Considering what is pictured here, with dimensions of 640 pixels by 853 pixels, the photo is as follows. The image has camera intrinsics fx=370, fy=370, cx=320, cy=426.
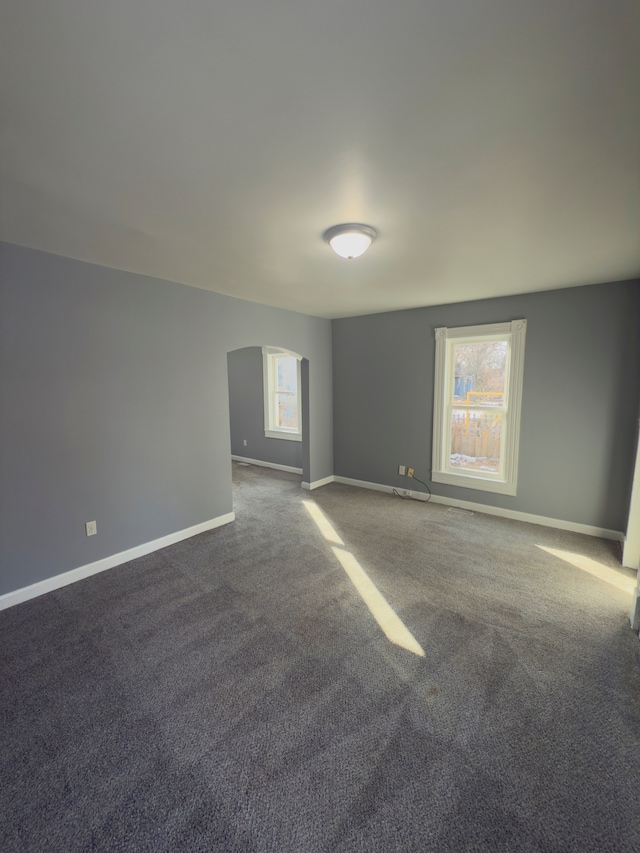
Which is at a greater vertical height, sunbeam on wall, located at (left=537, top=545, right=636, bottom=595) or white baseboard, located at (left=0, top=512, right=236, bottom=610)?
white baseboard, located at (left=0, top=512, right=236, bottom=610)

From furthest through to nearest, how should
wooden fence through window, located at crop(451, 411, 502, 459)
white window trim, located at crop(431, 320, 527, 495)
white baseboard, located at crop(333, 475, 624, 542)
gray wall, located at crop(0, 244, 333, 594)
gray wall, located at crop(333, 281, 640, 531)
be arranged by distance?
wooden fence through window, located at crop(451, 411, 502, 459) → white window trim, located at crop(431, 320, 527, 495) → white baseboard, located at crop(333, 475, 624, 542) → gray wall, located at crop(333, 281, 640, 531) → gray wall, located at crop(0, 244, 333, 594)

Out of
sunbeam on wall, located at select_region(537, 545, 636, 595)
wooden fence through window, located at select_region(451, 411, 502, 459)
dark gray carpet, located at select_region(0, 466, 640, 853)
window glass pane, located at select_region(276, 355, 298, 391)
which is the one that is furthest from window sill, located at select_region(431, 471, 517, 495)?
window glass pane, located at select_region(276, 355, 298, 391)

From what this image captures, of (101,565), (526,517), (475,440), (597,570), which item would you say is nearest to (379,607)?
(597,570)

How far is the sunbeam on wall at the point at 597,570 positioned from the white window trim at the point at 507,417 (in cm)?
91

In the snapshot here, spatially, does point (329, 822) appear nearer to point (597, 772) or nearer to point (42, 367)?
point (597, 772)

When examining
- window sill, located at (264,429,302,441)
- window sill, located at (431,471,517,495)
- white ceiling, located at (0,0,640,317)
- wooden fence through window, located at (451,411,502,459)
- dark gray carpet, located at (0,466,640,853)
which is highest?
white ceiling, located at (0,0,640,317)

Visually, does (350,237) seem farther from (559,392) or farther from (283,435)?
(283,435)

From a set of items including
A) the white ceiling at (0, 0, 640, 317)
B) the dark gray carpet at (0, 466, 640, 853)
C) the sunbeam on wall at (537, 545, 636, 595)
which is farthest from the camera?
the sunbeam on wall at (537, 545, 636, 595)

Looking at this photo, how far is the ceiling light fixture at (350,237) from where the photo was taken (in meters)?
2.17

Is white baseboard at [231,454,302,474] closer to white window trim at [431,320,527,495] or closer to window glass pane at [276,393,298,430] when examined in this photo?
window glass pane at [276,393,298,430]

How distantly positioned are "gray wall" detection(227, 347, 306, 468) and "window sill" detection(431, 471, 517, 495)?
2.35m

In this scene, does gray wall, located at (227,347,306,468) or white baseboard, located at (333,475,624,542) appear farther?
gray wall, located at (227,347,306,468)

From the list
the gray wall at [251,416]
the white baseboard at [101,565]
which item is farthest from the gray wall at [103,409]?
the gray wall at [251,416]

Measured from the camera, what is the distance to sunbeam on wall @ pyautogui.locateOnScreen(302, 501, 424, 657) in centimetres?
224
